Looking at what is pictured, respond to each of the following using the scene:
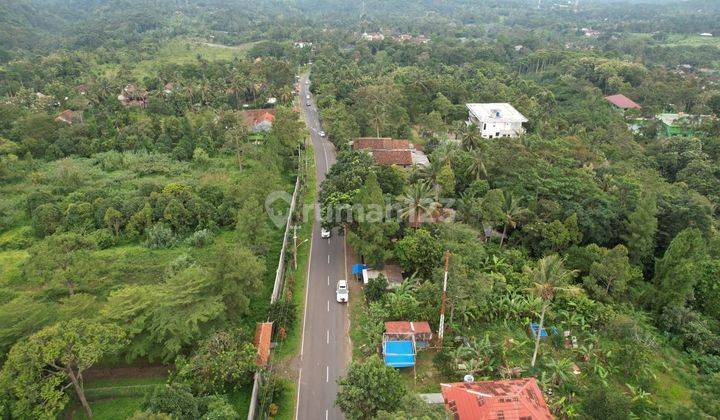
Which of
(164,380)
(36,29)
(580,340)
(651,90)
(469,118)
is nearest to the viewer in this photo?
(164,380)

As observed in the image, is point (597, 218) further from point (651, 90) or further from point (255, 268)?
point (651, 90)

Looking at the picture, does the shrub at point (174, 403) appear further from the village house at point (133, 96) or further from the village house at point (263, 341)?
the village house at point (133, 96)

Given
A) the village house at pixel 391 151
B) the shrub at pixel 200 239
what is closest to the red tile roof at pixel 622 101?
the village house at pixel 391 151

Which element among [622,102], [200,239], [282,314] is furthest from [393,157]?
[622,102]

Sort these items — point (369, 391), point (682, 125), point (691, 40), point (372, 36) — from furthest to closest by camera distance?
point (372, 36) → point (691, 40) → point (682, 125) → point (369, 391)

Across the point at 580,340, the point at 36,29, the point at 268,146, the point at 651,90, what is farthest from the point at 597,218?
the point at 36,29

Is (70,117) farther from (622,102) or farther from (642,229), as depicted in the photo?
(622,102)

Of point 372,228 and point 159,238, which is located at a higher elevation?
point 372,228
